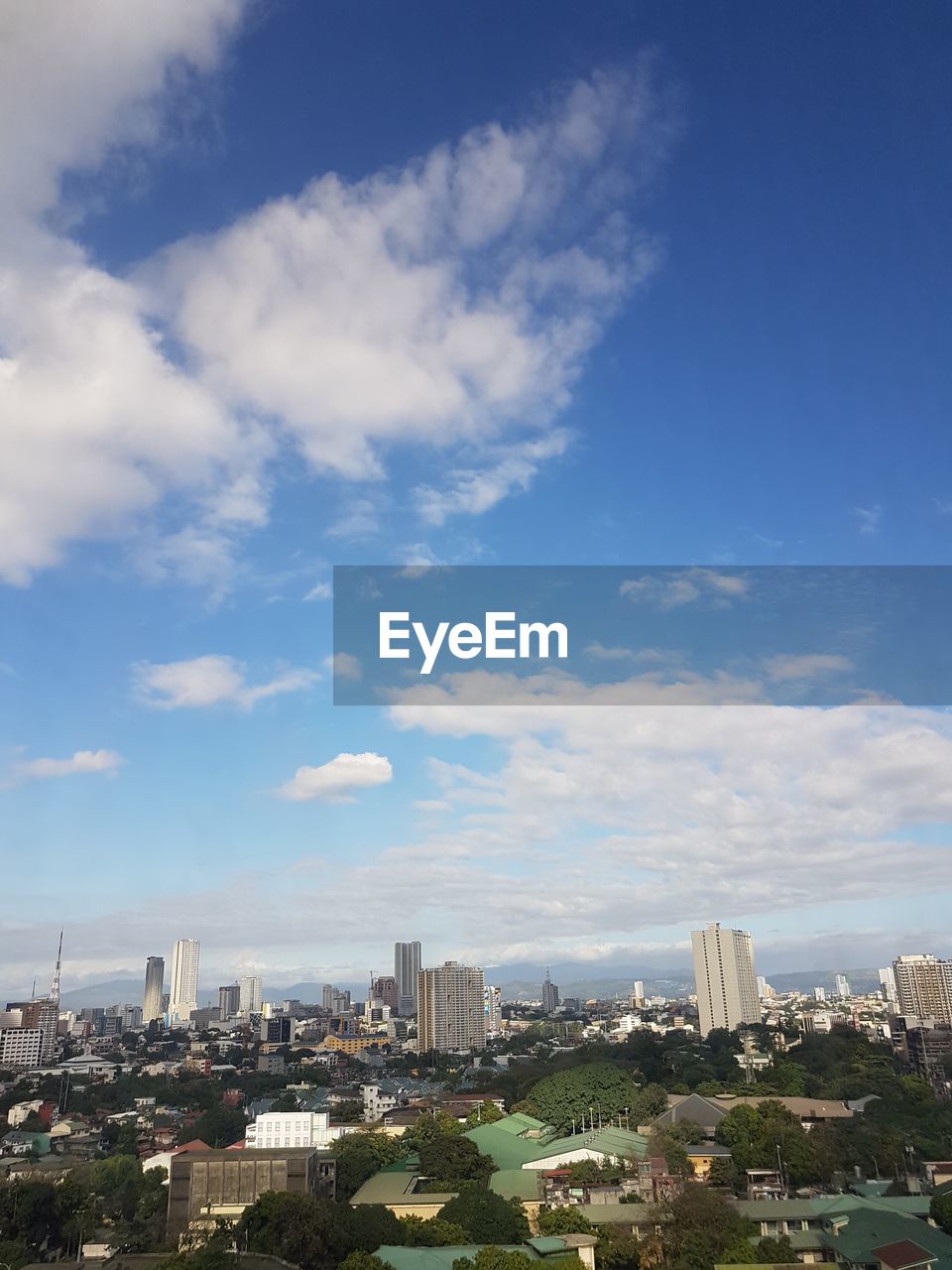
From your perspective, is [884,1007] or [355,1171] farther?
[884,1007]

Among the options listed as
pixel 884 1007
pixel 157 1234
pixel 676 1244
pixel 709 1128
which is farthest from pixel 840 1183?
pixel 884 1007

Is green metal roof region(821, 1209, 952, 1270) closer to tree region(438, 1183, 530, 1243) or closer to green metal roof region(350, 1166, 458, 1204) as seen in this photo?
tree region(438, 1183, 530, 1243)

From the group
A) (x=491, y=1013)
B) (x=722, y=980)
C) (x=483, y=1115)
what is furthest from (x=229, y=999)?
(x=483, y=1115)

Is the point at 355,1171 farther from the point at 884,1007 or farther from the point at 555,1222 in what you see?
the point at 884,1007

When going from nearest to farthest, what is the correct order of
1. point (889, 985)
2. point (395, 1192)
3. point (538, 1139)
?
point (395, 1192) < point (538, 1139) < point (889, 985)

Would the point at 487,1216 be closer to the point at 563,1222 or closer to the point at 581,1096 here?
the point at 563,1222

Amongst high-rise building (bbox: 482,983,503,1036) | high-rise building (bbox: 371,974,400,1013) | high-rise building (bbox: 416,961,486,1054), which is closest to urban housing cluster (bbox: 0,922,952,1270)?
high-rise building (bbox: 416,961,486,1054)

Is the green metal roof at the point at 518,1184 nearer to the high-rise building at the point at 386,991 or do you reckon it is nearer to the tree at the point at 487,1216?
the tree at the point at 487,1216
